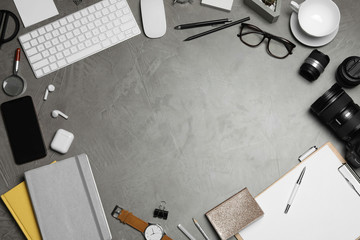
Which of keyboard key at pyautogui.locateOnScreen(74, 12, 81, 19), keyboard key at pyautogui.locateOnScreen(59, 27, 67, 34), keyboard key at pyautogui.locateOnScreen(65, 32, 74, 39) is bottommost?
keyboard key at pyautogui.locateOnScreen(65, 32, 74, 39)

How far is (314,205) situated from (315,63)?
418mm

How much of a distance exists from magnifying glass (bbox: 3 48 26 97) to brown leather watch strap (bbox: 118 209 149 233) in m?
0.49

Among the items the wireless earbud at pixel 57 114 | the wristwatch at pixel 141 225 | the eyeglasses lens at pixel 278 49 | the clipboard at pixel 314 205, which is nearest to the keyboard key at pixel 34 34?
the wireless earbud at pixel 57 114

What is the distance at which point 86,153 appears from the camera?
3.31 ft

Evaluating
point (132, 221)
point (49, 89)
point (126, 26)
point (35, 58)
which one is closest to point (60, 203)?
point (132, 221)

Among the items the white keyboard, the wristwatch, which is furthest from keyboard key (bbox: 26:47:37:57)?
the wristwatch

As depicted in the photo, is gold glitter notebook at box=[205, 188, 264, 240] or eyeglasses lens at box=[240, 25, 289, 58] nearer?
gold glitter notebook at box=[205, 188, 264, 240]

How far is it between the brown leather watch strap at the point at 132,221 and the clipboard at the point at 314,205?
27 cm

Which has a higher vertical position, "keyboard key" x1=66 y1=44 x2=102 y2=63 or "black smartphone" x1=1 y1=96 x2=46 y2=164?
"keyboard key" x1=66 y1=44 x2=102 y2=63

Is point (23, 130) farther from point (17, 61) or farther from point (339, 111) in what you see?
point (339, 111)

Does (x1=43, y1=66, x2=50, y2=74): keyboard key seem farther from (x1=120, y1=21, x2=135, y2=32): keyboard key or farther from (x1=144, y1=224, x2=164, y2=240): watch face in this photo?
(x1=144, y1=224, x2=164, y2=240): watch face

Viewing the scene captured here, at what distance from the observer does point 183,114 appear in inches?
40.8

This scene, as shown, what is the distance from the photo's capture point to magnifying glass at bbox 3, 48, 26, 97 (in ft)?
3.39

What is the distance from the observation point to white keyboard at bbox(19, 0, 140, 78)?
1046 millimetres
